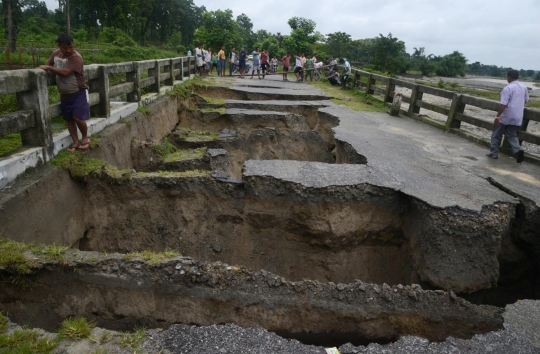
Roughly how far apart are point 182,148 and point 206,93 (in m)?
5.58

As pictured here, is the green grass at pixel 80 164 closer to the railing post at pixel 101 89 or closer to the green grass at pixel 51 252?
the railing post at pixel 101 89

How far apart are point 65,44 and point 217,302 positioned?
3997 mm

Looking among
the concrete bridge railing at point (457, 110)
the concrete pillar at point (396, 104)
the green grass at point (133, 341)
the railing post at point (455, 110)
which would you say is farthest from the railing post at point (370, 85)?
the green grass at point (133, 341)

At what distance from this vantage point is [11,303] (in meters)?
3.58

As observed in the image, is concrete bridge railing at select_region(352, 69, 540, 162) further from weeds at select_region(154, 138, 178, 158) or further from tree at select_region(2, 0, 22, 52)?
tree at select_region(2, 0, 22, 52)

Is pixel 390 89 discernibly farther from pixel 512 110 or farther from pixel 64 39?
pixel 64 39

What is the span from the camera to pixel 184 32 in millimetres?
75250

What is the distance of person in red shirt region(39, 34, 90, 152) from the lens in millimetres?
5059

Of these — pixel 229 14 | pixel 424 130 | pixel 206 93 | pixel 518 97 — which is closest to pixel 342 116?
pixel 424 130

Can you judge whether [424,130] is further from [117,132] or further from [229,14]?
[229,14]

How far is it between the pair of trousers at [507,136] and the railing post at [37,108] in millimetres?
7933

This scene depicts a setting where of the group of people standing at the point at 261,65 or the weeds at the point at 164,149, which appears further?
the group of people standing at the point at 261,65

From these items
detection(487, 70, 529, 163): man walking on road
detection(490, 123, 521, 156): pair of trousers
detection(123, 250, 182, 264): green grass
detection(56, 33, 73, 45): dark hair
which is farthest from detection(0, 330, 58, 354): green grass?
detection(490, 123, 521, 156): pair of trousers

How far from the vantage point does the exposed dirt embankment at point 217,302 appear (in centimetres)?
363
